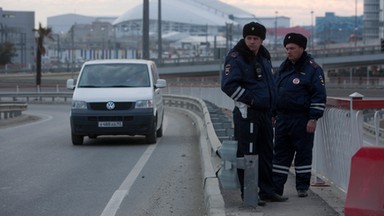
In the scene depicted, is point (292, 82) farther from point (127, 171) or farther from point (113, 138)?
point (113, 138)

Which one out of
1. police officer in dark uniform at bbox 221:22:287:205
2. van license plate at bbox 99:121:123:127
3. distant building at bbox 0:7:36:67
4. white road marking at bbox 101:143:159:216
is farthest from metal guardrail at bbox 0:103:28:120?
distant building at bbox 0:7:36:67

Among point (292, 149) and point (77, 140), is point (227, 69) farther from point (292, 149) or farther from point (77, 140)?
point (77, 140)

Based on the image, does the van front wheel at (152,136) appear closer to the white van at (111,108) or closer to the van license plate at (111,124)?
the white van at (111,108)

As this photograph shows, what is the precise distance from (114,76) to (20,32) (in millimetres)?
110724

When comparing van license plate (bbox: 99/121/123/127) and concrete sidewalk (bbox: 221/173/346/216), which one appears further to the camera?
van license plate (bbox: 99/121/123/127)

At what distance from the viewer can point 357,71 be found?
10606 centimetres

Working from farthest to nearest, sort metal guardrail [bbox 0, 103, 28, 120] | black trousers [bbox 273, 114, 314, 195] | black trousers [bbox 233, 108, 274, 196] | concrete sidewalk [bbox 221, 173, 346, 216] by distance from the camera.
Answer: metal guardrail [bbox 0, 103, 28, 120] < black trousers [bbox 273, 114, 314, 195] < black trousers [bbox 233, 108, 274, 196] < concrete sidewalk [bbox 221, 173, 346, 216]

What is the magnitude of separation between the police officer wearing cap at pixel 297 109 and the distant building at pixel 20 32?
11610cm

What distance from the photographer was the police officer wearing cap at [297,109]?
8.89 metres

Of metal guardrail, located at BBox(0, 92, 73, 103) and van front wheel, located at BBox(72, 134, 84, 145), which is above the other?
van front wheel, located at BBox(72, 134, 84, 145)

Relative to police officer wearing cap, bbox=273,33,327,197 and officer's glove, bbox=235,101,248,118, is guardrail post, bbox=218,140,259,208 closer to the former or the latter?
officer's glove, bbox=235,101,248,118

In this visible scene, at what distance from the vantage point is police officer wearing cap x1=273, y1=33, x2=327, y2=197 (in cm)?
889

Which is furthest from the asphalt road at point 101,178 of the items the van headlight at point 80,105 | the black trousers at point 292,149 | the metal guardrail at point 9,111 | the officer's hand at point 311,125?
the metal guardrail at point 9,111

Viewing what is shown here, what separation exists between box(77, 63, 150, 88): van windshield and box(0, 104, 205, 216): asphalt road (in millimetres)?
1387
